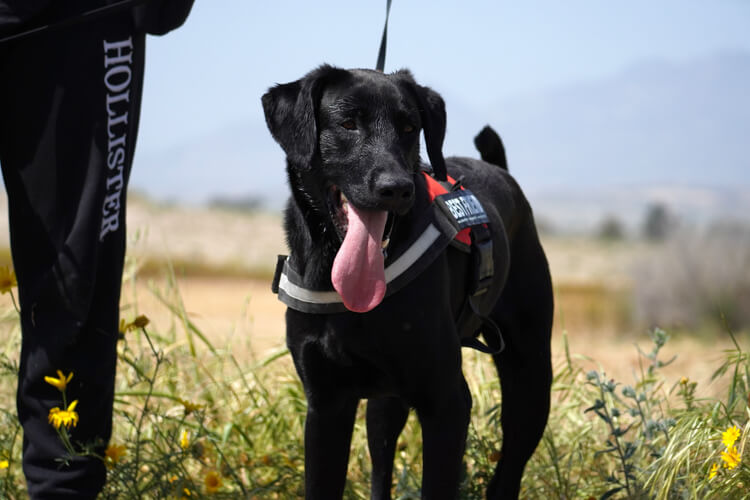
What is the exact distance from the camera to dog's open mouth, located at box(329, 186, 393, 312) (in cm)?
238

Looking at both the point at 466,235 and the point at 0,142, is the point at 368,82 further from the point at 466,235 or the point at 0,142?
the point at 0,142

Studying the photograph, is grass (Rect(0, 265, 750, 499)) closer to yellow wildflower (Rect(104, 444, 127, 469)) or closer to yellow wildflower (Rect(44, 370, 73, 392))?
yellow wildflower (Rect(104, 444, 127, 469))

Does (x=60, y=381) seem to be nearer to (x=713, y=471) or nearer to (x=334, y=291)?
(x=334, y=291)

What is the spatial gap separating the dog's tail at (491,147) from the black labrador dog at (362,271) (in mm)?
874

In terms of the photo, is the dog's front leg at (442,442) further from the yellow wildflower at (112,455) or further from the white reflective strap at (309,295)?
the yellow wildflower at (112,455)

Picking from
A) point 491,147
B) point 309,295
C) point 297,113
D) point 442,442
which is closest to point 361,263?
point 309,295

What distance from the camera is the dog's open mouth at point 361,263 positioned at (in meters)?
2.38

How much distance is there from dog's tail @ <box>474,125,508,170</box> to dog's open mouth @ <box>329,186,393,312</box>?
1.32 meters

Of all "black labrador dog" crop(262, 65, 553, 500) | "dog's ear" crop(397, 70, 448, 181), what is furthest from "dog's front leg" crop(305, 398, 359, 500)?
"dog's ear" crop(397, 70, 448, 181)

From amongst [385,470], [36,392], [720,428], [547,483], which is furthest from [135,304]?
[720,428]

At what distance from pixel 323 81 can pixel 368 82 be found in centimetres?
14

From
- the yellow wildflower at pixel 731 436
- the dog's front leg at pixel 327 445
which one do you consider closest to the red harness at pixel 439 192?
the dog's front leg at pixel 327 445

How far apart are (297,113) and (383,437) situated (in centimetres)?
130

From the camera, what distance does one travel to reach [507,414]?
3.32 metres
